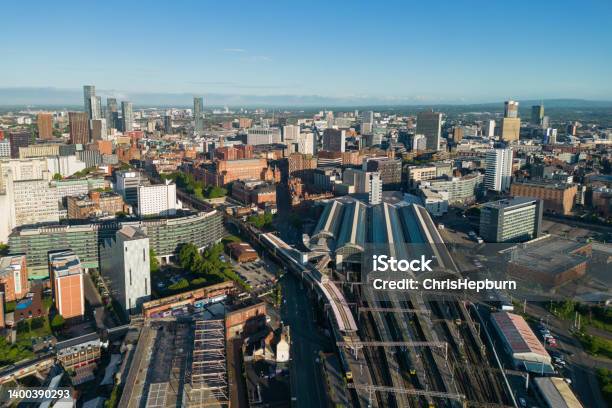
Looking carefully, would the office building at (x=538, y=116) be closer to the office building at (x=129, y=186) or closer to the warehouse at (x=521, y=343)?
the office building at (x=129, y=186)

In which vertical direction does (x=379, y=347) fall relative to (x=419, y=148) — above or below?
below

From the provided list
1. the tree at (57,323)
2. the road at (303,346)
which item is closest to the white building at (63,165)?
the tree at (57,323)

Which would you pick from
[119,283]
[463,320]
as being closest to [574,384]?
[463,320]

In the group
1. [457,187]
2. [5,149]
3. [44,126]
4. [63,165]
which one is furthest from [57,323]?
[44,126]

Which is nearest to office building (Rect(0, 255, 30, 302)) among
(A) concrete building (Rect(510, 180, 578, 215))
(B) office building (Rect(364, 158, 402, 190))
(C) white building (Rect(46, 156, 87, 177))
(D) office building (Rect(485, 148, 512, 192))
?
(C) white building (Rect(46, 156, 87, 177))

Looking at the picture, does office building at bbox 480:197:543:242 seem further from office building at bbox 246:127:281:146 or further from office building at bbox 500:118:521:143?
office building at bbox 500:118:521:143

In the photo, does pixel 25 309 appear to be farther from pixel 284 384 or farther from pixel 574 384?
pixel 574 384
